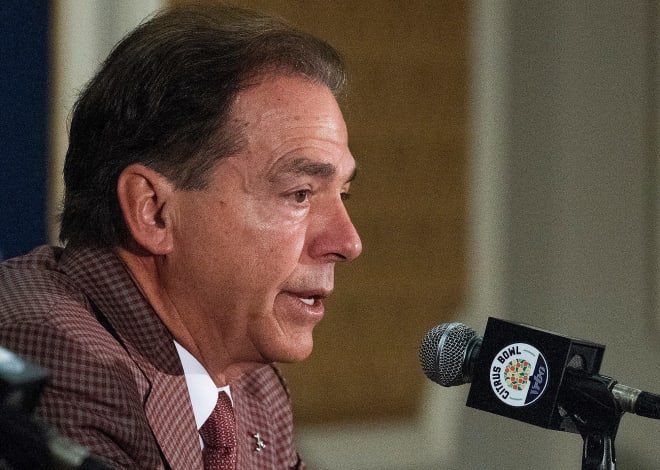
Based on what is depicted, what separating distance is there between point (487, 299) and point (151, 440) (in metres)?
3.49

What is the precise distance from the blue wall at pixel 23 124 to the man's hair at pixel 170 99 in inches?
61.2

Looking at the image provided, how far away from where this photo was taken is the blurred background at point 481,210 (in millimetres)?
4965

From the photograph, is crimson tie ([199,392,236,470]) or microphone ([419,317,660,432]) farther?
crimson tie ([199,392,236,470])

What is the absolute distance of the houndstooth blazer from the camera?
1.67 metres

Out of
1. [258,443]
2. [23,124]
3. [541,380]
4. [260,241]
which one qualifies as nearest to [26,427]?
[541,380]

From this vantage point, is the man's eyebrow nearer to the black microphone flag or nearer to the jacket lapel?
the jacket lapel

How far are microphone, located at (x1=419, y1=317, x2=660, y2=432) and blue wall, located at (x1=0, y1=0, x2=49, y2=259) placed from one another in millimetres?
2169

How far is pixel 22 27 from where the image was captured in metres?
3.72

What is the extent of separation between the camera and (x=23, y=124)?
3721 mm

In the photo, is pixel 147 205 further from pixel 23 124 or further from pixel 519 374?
pixel 23 124

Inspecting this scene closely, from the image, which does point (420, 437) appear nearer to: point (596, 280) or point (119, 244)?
point (596, 280)

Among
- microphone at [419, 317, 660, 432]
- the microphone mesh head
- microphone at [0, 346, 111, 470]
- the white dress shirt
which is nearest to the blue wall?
the white dress shirt

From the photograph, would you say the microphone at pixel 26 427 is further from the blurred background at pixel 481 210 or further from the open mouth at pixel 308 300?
the blurred background at pixel 481 210

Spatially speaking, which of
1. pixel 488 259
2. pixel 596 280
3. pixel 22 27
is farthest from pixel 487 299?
pixel 22 27
